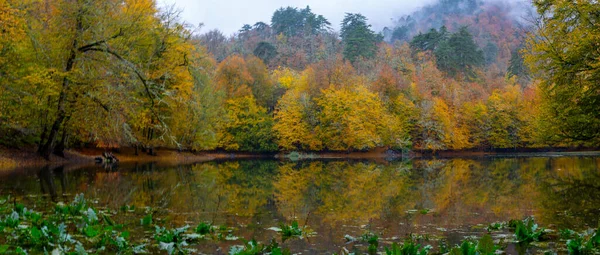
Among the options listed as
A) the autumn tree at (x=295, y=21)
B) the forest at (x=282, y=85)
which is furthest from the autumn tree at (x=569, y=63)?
the autumn tree at (x=295, y=21)

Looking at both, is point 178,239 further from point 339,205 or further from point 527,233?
point 339,205

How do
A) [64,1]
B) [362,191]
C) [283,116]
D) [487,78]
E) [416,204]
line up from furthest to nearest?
[487,78]
[283,116]
[64,1]
[362,191]
[416,204]

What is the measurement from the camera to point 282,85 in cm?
6500

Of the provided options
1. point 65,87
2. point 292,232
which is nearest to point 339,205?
point 292,232

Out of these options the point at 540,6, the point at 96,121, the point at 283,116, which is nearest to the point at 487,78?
the point at 283,116

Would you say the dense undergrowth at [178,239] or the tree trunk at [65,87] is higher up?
the tree trunk at [65,87]

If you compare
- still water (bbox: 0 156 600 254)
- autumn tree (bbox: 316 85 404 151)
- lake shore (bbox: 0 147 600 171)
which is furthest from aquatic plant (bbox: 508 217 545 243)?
autumn tree (bbox: 316 85 404 151)

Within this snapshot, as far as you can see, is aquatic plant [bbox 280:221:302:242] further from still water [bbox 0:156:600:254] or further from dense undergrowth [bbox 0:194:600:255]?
still water [bbox 0:156:600:254]

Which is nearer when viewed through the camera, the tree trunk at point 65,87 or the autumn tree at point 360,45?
the tree trunk at point 65,87

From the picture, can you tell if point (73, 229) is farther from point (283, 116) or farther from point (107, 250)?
point (283, 116)

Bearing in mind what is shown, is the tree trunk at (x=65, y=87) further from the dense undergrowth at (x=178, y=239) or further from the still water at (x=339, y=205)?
the dense undergrowth at (x=178, y=239)

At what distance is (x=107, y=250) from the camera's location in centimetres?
596

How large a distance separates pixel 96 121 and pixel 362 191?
14528mm

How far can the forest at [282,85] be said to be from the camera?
67.8ft
